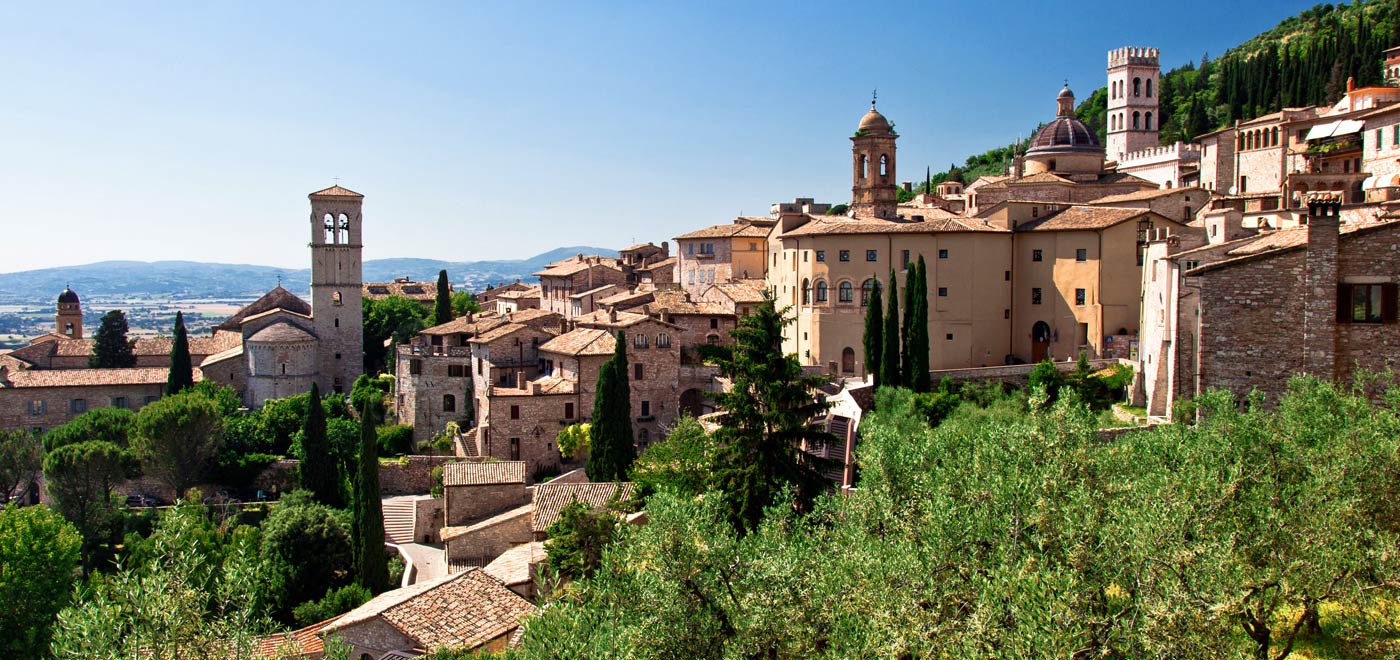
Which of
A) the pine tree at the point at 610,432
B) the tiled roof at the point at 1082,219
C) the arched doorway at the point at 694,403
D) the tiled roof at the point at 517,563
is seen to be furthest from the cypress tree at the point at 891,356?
the tiled roof at the point at 517,563

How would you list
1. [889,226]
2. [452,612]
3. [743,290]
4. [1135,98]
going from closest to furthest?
[452,612] → [889,226] → [743,290] → [1135,98]

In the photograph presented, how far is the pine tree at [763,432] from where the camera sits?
25.5 meters

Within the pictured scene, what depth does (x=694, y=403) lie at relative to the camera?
41.6 m

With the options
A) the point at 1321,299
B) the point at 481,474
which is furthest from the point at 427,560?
the point at 1321,299

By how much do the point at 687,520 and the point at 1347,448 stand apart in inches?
388

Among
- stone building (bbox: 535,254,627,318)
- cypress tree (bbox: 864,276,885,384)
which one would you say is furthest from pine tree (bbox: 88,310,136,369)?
cypress tree (bbox: 864,276,885,384)

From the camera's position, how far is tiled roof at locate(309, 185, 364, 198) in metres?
56.8

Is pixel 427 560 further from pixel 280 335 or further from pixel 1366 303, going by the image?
pixel 1366 303

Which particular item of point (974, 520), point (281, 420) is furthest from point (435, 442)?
point (974, 520)

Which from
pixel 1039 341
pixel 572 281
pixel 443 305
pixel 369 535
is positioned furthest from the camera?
pixel 443 305

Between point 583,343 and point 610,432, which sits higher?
point 583,343

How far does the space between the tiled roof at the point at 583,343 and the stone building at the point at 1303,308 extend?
67.6 ft

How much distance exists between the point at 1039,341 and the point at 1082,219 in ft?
15.2

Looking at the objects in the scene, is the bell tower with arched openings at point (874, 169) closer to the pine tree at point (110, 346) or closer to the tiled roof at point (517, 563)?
the tiled roof at point (517, 563)
